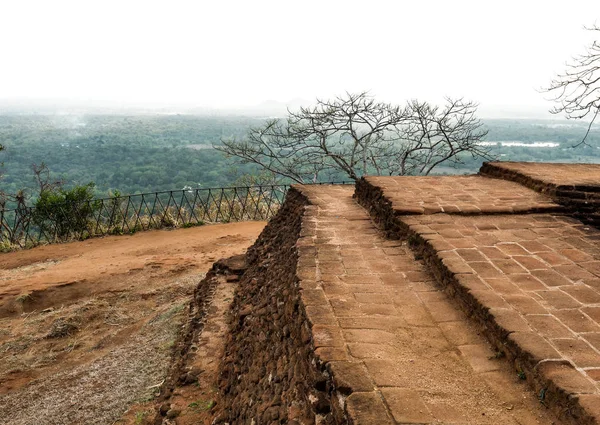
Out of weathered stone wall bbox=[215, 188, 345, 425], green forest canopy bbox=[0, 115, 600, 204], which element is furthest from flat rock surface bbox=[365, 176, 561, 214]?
green forest canopy bbox=[0, 115, 600, 204]

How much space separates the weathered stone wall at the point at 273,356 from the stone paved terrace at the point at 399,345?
0.14 meters

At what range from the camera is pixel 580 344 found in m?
2.21

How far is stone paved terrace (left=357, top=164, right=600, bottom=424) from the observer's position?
2.03 meters

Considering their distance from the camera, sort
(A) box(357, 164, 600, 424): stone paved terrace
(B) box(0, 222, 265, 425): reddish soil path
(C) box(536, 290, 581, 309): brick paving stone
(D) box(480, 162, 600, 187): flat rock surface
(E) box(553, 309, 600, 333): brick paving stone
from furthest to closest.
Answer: (D) box(480, 162, 600, 187): flat rock surface → (B) box(0, 222, 265, 425): reddish soil path → (C) box(536, 290, 581, 309): brick paving stone → (E) box(553, 309, 600, 333): brick paving stone → (A) box(357, 164, 600, 424): stone paved terrace

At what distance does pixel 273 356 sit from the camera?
3.12 metres

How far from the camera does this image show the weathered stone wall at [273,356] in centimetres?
229

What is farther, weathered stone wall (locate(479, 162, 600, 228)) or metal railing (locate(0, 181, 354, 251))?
metal railing (locate(0, 181, 354, 251))

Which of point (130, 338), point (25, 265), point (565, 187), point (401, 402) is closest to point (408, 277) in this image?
point (401, 402)

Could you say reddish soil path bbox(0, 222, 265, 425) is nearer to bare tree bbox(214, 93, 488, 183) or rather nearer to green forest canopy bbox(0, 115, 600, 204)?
bare tree bbox(214, 93, 488, 183)

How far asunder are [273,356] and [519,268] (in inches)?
77.3

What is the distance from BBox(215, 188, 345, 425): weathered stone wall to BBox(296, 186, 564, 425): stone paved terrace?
0.14 m

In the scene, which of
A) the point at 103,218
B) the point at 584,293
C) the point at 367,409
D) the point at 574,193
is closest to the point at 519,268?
the point at 584,293

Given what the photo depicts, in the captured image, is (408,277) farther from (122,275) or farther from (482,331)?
(122,275)

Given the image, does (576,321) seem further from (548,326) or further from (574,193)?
(574,193)
